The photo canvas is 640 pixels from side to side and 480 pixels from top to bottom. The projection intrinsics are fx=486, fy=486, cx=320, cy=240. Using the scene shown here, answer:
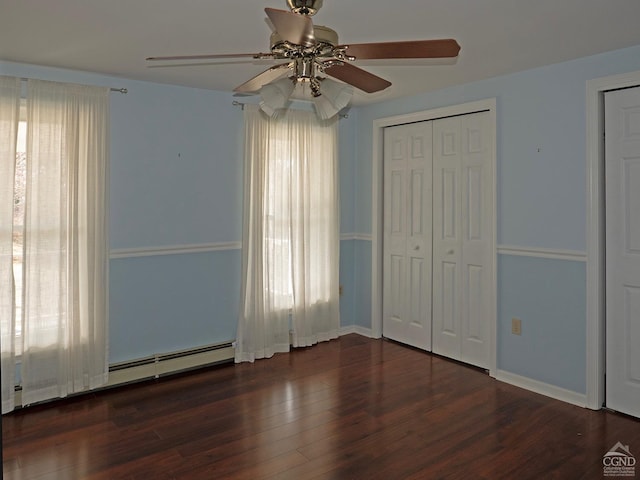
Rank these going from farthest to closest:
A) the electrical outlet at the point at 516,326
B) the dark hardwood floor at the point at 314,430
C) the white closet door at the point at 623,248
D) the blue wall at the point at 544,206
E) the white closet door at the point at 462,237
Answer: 1. the white closet door at the point at 462,237
2. the electrical outlet at the point at 516,326
3. the blue wall at the point at 544,206
4. the white closet door at the point at 623,248
5. the dark hardwood floor at the point at 314,430

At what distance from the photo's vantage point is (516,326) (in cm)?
380

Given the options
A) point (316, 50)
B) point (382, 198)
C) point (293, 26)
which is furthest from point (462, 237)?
point (293, 26)

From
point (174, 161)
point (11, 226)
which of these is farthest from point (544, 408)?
point (11, 226)

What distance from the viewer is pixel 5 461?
2732 millimetres

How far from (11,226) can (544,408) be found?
384cm

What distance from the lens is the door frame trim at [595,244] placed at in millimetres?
3277

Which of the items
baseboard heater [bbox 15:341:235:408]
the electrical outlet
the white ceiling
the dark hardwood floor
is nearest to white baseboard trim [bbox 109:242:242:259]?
baseboard heater [bbox 15:341:235:408]

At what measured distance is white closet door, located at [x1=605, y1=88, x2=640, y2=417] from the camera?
3148 mm

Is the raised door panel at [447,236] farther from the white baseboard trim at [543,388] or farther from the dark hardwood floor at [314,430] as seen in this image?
the white baseboard trim at [543,388]

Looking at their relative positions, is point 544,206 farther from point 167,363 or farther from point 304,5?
point 167,363

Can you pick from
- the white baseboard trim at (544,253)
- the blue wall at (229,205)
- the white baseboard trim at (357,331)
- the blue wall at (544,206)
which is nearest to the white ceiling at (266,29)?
the blue wall at (544,206)

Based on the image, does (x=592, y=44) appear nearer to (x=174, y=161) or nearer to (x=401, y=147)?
(x=401, y=147)

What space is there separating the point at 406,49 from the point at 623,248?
2236 millimetres

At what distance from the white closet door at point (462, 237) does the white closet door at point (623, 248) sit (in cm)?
89
